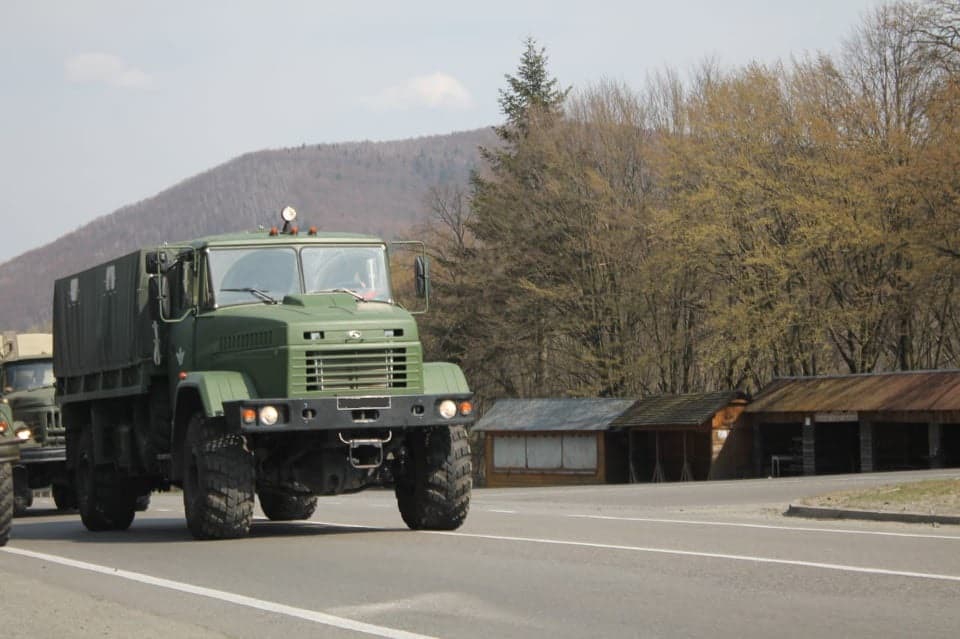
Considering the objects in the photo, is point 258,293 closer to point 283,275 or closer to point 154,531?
point 283,275

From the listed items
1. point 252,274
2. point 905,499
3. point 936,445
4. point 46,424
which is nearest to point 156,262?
point 252,274

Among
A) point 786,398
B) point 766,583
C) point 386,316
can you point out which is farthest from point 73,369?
point 786,398

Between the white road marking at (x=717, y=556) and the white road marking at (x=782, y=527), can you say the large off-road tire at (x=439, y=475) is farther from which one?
the white road marking at (x=782, y=527)

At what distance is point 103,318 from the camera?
20453 mm

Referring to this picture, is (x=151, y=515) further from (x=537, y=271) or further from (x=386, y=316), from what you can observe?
(x=537, y=271)

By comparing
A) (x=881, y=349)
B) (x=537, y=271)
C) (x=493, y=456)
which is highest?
Result: (x=537, y=271)

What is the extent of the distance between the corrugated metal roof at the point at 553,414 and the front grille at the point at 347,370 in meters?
45.2

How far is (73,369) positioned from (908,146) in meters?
41.0

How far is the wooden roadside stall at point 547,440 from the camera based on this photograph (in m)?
62.2

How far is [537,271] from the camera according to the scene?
6425 centimetres

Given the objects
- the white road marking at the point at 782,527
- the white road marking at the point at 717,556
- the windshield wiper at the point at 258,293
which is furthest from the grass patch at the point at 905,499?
the windshield wiper at the point at 258,293

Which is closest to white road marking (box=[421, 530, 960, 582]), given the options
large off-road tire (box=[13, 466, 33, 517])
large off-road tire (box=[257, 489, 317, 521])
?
large off-road tire (box=[257, 489, 317, 521])

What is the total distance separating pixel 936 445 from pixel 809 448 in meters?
5.77

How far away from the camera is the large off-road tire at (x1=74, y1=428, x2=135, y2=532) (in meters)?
20.4
